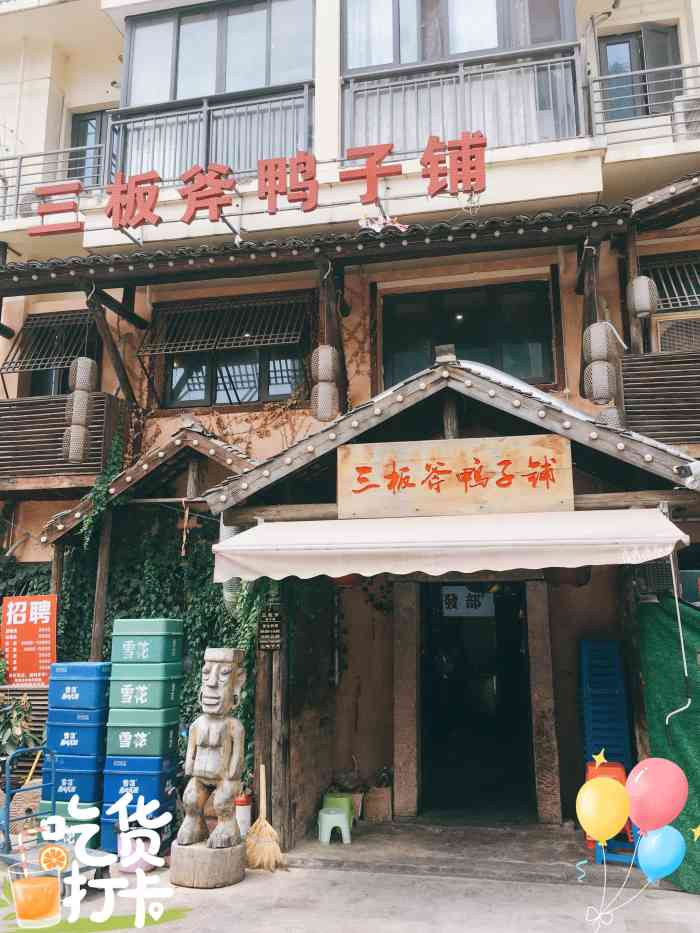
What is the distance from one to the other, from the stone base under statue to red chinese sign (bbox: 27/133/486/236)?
25.1 feet

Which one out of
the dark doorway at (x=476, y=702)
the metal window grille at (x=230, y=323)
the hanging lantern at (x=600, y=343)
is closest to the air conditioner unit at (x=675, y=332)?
the hanging lantern at (x=600, y=343)

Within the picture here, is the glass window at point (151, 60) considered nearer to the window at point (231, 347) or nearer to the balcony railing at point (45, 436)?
the window at point (231, 347)

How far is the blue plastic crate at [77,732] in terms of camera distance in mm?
8133

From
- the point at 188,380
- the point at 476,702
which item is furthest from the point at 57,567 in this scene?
the point at 476,702

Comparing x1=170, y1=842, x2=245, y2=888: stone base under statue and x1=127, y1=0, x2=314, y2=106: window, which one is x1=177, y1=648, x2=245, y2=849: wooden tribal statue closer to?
x1=170, y1=842, x2=245, y2=888: stone base under statue

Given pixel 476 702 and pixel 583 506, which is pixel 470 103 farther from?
pixel 476 702

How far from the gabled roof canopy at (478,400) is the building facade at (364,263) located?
0.85m

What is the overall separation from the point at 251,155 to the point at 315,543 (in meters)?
7.03

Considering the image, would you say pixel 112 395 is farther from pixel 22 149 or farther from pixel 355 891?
pixel 355 891

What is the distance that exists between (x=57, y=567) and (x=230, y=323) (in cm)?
430

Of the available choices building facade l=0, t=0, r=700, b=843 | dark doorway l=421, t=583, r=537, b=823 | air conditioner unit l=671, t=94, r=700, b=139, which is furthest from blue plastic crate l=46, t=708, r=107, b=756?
air conditioner unit l=671, t=94, r=700, b=139

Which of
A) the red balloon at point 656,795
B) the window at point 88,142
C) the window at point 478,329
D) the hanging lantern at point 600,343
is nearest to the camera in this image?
the red balloon at point 656,795

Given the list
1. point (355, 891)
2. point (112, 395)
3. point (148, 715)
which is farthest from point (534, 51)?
point (355, 891)

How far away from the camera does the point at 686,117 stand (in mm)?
11227
